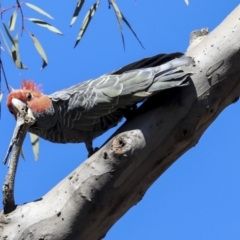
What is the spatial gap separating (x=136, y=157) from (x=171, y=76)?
22cm

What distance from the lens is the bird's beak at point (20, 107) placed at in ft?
5.33

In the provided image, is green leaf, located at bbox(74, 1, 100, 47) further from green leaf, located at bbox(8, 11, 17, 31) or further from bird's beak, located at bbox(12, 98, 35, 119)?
bird's beak, located at bbox(12, 98, 35, 119)

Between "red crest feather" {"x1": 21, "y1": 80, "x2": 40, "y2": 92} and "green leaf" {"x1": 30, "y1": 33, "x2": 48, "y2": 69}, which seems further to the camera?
Result: "green leaf" {"x1": 30, "y1": 33, "x2": 48, "y2": 69}

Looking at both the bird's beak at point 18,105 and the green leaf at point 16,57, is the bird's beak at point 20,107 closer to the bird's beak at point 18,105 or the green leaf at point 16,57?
the bird's beak at point 18,105

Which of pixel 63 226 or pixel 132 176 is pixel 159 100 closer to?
pixel 132 176

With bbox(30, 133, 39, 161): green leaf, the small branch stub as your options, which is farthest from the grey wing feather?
bbox(30, 133, 39, 161): green leaf

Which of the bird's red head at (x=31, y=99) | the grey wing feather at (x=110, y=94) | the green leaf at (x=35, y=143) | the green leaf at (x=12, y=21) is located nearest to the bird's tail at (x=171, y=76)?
the grey wing feather at (x=110, y=94)

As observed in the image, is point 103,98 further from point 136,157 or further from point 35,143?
point 35,143

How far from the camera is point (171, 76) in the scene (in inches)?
56.6

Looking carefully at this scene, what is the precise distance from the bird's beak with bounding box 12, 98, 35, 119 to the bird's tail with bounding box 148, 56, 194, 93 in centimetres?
38

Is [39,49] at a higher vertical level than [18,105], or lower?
higher

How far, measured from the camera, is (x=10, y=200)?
57.3 inches

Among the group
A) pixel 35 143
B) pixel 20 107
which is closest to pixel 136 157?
pixel 20 107

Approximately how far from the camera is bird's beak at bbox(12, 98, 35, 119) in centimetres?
163
